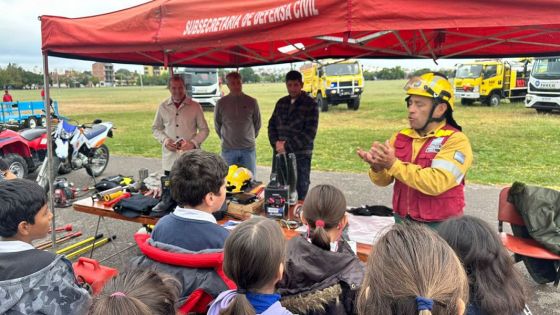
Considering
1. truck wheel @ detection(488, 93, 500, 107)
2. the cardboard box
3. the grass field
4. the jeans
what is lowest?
the grass field

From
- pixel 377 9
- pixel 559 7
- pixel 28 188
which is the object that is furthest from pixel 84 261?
pixel 559 7

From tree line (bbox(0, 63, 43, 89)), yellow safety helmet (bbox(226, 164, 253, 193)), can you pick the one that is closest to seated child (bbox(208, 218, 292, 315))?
yellow safety helmet (bbox(226, 164, 253, 193))

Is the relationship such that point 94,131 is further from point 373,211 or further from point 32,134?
point 373,211

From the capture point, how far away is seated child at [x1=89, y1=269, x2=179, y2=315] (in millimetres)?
1199

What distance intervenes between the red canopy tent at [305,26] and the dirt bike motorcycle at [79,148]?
2.84 m

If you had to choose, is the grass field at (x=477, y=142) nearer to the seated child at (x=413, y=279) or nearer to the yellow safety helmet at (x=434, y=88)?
the yellow safety helmet at (x=434, y=88)

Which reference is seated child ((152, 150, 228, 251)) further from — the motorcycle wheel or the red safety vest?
the motorcycle wheel

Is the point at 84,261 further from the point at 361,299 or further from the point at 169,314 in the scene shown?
the point at 361,299

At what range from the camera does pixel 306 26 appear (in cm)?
247

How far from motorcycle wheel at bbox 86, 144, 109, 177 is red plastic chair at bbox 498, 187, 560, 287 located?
699 cm

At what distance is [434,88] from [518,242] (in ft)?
6.12

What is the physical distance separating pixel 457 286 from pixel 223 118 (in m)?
4.61

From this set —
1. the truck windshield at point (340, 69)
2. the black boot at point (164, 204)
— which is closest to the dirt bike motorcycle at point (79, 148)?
the black boot at point (164, 204)

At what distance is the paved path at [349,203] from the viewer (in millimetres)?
3430
